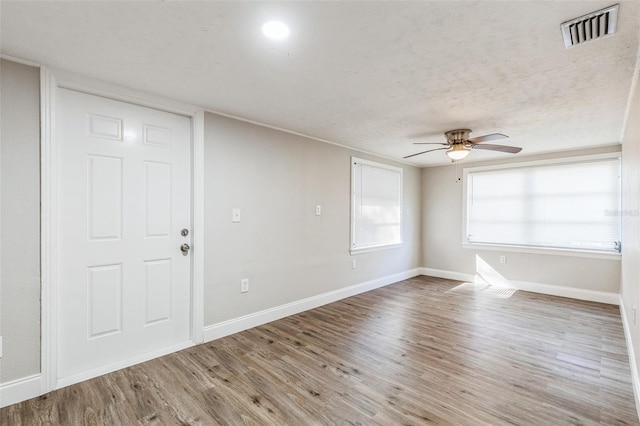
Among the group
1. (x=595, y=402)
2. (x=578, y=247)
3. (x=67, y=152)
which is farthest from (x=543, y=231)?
(x=67, y=152)

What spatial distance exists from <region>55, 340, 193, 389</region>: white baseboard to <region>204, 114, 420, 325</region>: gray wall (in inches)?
13.4

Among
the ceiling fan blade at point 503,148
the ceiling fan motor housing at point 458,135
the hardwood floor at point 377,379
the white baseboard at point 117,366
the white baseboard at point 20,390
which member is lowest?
the hardwood floor at point 377,379

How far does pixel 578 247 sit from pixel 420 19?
4.56 meters

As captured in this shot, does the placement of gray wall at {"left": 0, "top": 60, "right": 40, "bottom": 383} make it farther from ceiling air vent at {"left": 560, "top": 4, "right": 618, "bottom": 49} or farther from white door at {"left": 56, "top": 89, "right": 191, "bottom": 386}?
ceiling air vent at {"left": 560, "top": 4, "right": 618, "bottom": 49}

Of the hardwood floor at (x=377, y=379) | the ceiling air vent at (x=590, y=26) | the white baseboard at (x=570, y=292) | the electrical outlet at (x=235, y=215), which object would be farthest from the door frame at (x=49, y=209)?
the white baseboard at (x=570, y=292)

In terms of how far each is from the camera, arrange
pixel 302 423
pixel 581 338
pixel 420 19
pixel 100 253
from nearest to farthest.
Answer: pixel 420 19, pixel 302 423, pixel 100 253, pixel 581 338

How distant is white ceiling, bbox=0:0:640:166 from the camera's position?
1481mm

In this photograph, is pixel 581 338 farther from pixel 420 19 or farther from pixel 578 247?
pixel 420 19

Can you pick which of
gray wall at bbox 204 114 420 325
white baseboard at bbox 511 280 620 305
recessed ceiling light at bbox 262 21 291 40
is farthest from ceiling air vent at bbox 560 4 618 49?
white baseboard at bbox 511 280 620 305

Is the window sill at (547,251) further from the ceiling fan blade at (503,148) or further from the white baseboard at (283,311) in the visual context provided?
the ceiling fan blade at (503,148)

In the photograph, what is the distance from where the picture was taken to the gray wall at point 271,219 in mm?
2977

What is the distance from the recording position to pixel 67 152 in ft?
7.23

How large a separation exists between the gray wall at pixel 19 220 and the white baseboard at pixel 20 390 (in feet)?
0.12

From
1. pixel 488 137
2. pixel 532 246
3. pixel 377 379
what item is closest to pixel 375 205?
pixel 488 137
